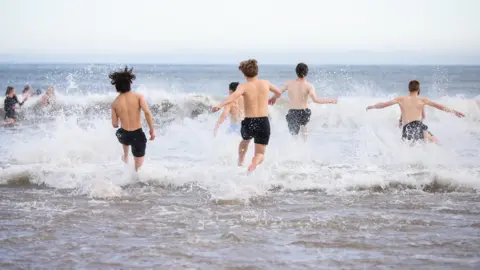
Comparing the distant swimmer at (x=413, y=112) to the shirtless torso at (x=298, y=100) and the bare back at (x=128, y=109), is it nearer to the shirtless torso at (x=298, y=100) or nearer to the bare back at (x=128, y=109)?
the shirtless torso at (x=298, y=100)

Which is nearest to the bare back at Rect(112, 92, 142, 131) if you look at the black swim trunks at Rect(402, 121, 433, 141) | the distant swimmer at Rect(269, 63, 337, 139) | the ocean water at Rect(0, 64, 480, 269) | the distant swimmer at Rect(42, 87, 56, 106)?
the ocean water at Rect(0, 64, 480, 269)

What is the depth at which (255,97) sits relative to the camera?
7.03m

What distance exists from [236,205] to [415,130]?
365cm

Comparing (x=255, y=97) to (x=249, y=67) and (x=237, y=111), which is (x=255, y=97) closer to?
(x=249, y=67)

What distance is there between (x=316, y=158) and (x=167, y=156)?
272 centimetres

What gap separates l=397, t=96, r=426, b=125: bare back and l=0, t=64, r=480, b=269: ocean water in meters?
0.50

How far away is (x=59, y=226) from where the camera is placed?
5.49 metres

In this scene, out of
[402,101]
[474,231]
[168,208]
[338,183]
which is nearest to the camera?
[474,231]

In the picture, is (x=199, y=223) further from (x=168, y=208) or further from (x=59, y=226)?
(x=59, y=226)

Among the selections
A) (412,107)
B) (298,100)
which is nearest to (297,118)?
(298,100)

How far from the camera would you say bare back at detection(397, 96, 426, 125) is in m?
8.45

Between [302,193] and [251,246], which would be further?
[302,193]

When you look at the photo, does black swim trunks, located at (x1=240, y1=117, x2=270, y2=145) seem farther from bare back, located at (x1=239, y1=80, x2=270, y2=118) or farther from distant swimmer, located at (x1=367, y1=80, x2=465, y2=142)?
distant swimmer, located at (x1=367, y1=80, x2=465, y2=142)

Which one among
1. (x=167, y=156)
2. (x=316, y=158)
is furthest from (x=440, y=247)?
(x=167, y=156)
